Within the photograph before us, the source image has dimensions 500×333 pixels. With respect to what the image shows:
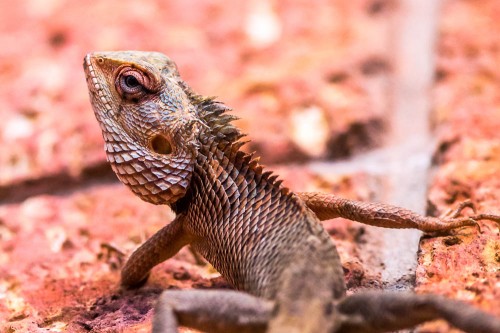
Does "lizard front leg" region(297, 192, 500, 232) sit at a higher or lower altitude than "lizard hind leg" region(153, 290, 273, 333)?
higher

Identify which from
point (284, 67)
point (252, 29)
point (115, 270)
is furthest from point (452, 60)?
point (115, 270)

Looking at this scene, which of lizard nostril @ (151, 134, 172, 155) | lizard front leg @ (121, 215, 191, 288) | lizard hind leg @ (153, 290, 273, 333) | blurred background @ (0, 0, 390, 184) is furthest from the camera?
blurred background @ (0, 0, 390, 184)

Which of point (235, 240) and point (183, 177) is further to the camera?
point (183, 177)

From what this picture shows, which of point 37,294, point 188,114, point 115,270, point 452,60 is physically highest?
point 452,60

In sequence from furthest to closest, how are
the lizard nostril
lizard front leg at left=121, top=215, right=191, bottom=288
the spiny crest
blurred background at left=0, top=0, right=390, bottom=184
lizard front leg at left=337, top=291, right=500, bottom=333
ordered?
blurred background at left=0, top=0, right=390, bottom=184 → lizard front leg at left=121, top=215, right=191, bottom=288 → the lizard nostril → the spiny crest → lizard front leg at left=337, top=291, right=500, bottom=333

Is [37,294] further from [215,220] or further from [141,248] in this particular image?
[215,220]

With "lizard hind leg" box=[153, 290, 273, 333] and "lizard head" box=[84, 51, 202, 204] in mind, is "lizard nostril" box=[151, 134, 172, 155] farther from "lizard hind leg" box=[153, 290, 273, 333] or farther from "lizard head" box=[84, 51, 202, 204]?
"lizard hind leg" box=[153, 290, 273, 333]

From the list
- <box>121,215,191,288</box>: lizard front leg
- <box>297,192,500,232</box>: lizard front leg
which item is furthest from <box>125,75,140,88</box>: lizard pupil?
<box>297,192,500,232</box>: lizard front leg

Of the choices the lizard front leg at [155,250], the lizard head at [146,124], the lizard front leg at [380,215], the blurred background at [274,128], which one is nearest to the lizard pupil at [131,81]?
the lizard head at [146,124]
